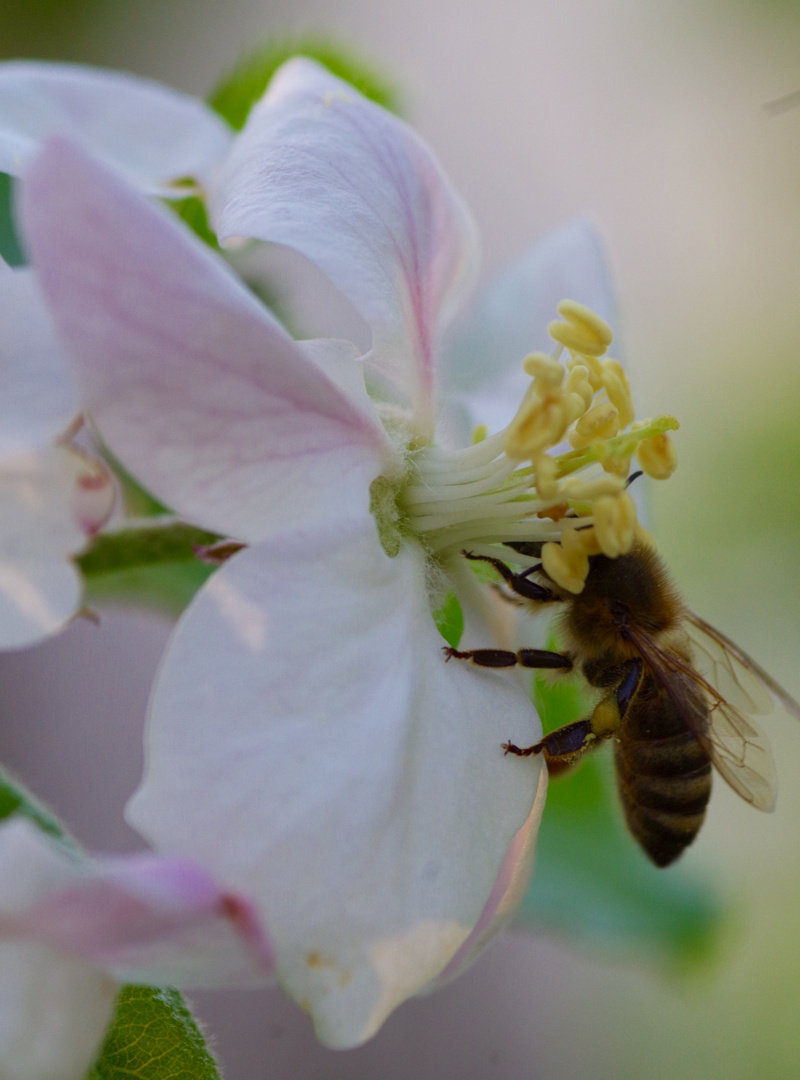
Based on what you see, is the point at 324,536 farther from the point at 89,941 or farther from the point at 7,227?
the point at 7,227

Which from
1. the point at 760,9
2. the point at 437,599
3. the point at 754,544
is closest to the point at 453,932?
the point at 437,599

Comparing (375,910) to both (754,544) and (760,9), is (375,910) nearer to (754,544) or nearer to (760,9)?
(754,544)

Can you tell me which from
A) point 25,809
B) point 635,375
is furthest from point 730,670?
point 635,375

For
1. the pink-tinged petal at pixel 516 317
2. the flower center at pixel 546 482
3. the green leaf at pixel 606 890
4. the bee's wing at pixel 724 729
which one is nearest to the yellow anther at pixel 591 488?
the flower center at pixel 546 482

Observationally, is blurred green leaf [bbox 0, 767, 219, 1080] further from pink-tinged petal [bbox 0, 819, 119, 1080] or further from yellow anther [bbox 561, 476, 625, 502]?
yellow anther [bbox 561, 476, 625, 502]

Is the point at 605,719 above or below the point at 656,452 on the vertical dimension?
below

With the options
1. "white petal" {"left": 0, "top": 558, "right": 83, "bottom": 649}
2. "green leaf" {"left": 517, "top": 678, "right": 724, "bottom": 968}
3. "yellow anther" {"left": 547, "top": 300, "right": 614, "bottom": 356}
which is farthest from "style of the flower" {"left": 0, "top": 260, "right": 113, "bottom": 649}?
"green leaf" {"left": 517, "top": 678, "right": 724, "bottom": 968}
